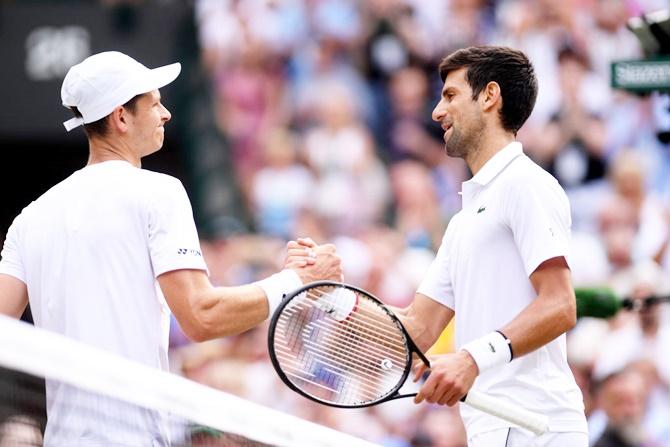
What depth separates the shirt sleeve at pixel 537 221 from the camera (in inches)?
156

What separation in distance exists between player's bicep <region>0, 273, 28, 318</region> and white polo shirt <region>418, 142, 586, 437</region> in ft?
4.28

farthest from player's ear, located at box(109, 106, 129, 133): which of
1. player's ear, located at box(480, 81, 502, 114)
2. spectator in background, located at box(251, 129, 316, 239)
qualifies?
spectator in background, located at box(251, 129, 316, 239)

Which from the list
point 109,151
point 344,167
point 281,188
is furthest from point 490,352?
point 281,188

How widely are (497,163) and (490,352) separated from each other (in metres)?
0.65

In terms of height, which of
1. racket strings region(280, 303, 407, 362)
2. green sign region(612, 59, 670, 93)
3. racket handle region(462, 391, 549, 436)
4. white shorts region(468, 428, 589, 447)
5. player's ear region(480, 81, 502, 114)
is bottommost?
white shorts region(468, 428, 589, 447)

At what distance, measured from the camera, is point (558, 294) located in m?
3.98

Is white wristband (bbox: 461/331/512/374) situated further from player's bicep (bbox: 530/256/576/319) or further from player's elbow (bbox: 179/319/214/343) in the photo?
player's elbow (bbox: 179/319/214/343)

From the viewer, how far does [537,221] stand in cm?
400

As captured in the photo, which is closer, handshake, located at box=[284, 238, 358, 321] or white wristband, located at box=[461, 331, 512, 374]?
white wristband, located at box=[461, 331, 512, 374]

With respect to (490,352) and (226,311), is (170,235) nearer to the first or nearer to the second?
(226,311)

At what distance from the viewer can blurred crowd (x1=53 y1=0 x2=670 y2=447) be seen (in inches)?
328

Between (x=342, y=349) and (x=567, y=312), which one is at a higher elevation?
(x=567, y=312)

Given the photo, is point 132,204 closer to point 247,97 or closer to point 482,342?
point 482,342

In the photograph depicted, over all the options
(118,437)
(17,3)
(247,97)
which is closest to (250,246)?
(247,97)
